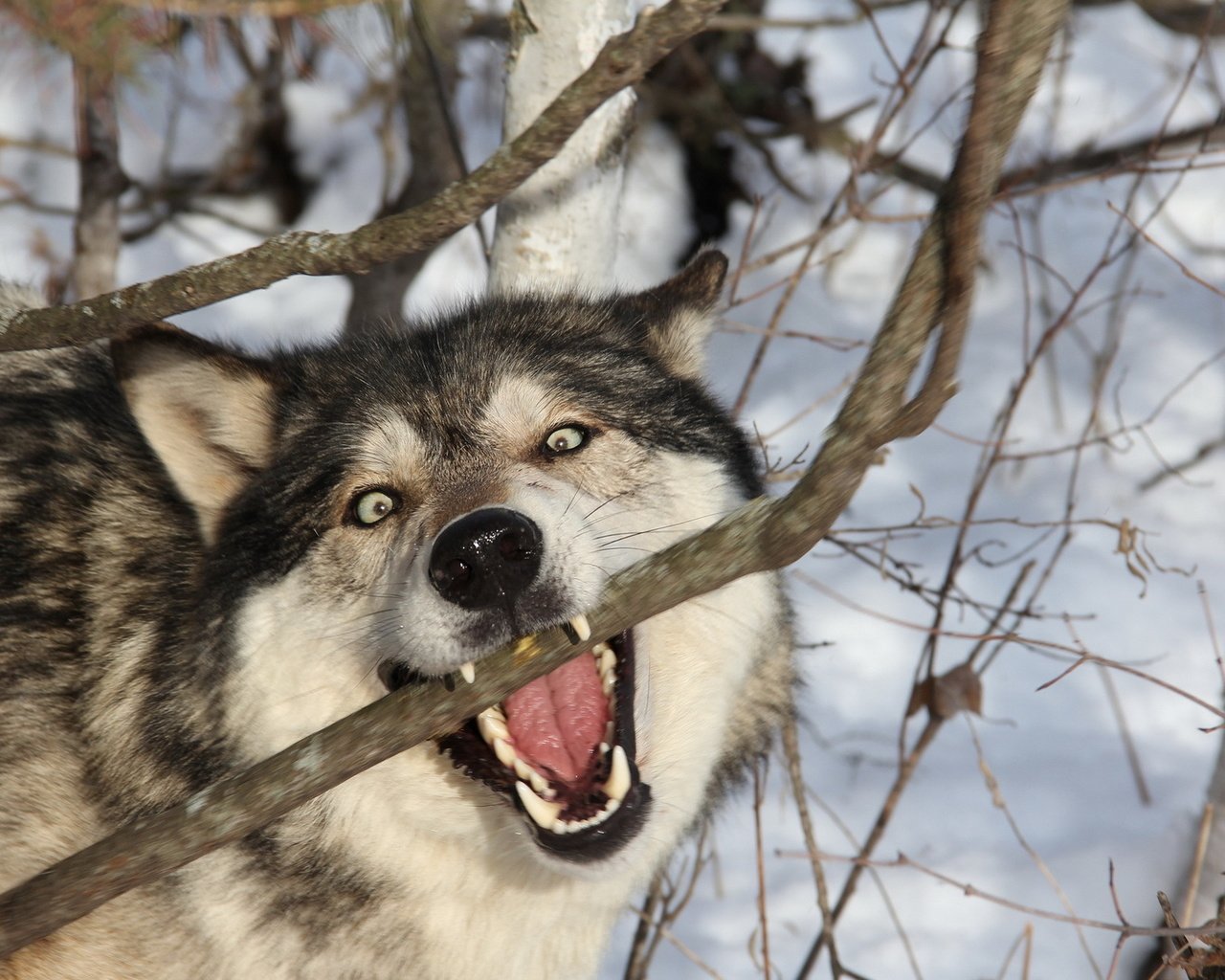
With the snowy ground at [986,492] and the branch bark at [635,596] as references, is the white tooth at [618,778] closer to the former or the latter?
the branch bark at [635,596]

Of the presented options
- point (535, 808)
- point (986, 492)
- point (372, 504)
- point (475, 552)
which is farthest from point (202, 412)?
point (986, 492)

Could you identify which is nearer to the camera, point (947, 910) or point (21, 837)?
point (21, 837)

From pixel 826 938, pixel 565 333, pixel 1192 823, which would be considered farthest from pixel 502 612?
pixel 1192 823

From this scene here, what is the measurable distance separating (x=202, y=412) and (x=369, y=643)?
652 millimetres

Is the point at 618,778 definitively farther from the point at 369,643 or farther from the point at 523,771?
the point at 369,643

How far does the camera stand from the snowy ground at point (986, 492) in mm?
4039

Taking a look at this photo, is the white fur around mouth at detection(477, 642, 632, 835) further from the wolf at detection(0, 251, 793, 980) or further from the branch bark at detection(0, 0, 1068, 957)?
the branch bark at detection(0, 0, 1068, 957)

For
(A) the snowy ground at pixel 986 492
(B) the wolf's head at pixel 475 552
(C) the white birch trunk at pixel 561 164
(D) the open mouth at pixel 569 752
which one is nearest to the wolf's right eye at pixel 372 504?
(B) the wolf's head at pixel 475 552

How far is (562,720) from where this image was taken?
2.39 m

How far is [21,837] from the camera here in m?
2.42

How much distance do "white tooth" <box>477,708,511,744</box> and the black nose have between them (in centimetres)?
32

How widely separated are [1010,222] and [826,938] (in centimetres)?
501

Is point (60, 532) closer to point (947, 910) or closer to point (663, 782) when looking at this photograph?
point (663, 782)

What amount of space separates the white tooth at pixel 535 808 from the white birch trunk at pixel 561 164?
4.90 ft
